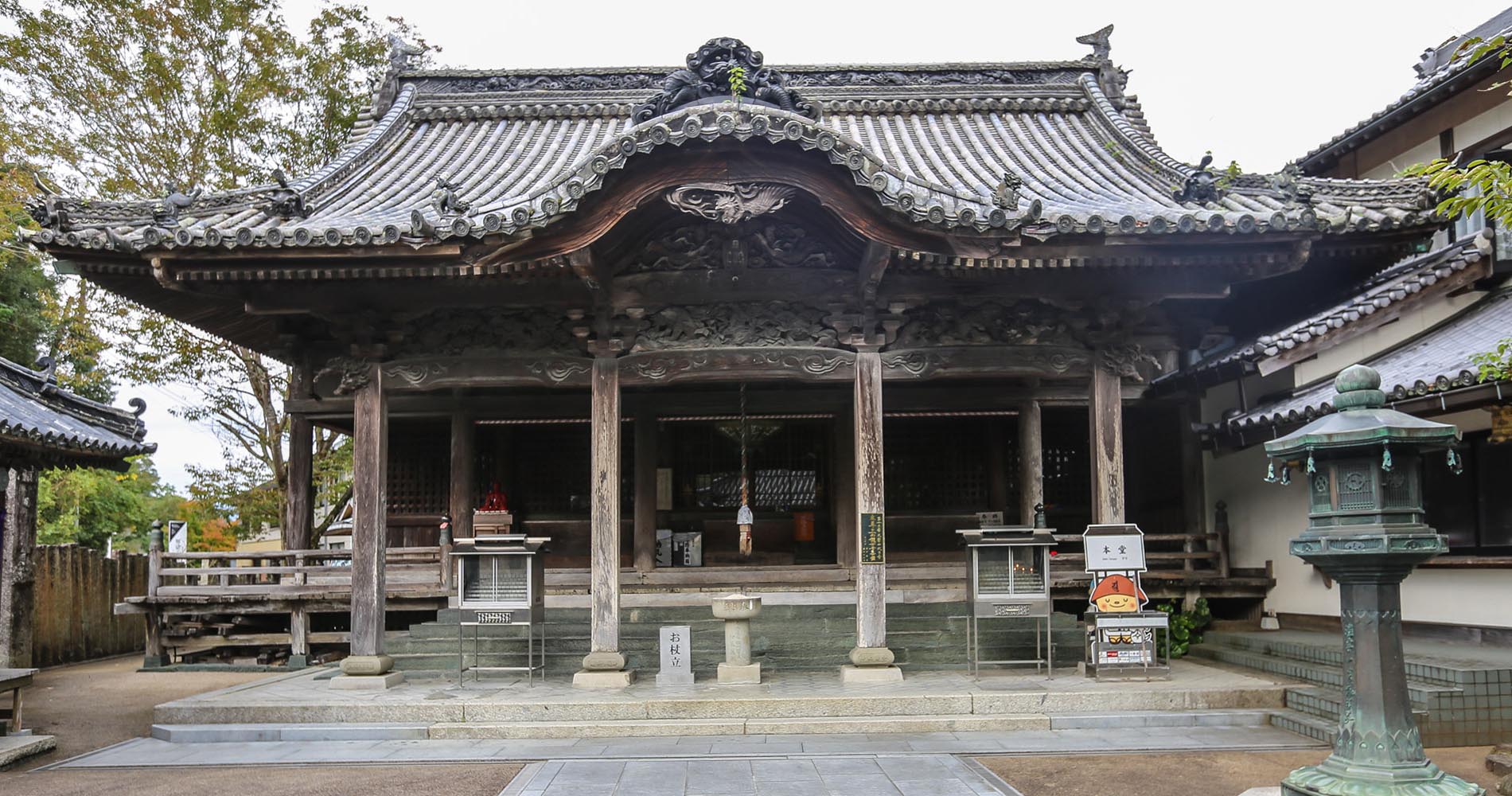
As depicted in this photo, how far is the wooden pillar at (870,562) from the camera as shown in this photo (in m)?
10.7

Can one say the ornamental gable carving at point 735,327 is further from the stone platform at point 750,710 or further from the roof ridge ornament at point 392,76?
the roof ridge ornament at point 392,76

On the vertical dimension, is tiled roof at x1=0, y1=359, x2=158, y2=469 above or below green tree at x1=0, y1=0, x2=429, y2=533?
below

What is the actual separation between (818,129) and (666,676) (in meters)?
5.78

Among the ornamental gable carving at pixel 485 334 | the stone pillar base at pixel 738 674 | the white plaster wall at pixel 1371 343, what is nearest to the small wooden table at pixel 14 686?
the ornamental gable carving at pixel 485 334

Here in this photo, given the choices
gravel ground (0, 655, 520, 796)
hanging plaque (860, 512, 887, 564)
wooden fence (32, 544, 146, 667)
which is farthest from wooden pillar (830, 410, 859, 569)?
wooden fence (32, 544, 146, 667)

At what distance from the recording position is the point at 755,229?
428 inches

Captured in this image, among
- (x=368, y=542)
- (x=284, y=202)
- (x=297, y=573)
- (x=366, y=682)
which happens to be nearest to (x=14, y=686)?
(x=366, y=682)

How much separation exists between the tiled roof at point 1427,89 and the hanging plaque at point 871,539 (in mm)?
9245

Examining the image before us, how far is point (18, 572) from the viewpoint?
1561cm

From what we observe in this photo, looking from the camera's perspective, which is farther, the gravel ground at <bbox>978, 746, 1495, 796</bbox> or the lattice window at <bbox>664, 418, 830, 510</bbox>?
the lattice window at <bbox>664, 418, 830, 510</bbox>

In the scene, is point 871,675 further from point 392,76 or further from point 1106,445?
point 392,76

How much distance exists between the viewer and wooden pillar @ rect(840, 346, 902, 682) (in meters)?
10.7

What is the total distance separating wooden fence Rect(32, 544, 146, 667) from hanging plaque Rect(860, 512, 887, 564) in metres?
13.5

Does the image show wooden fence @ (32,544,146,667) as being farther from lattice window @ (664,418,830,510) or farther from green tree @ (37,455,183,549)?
lattice window @ (664,418,830,510)
